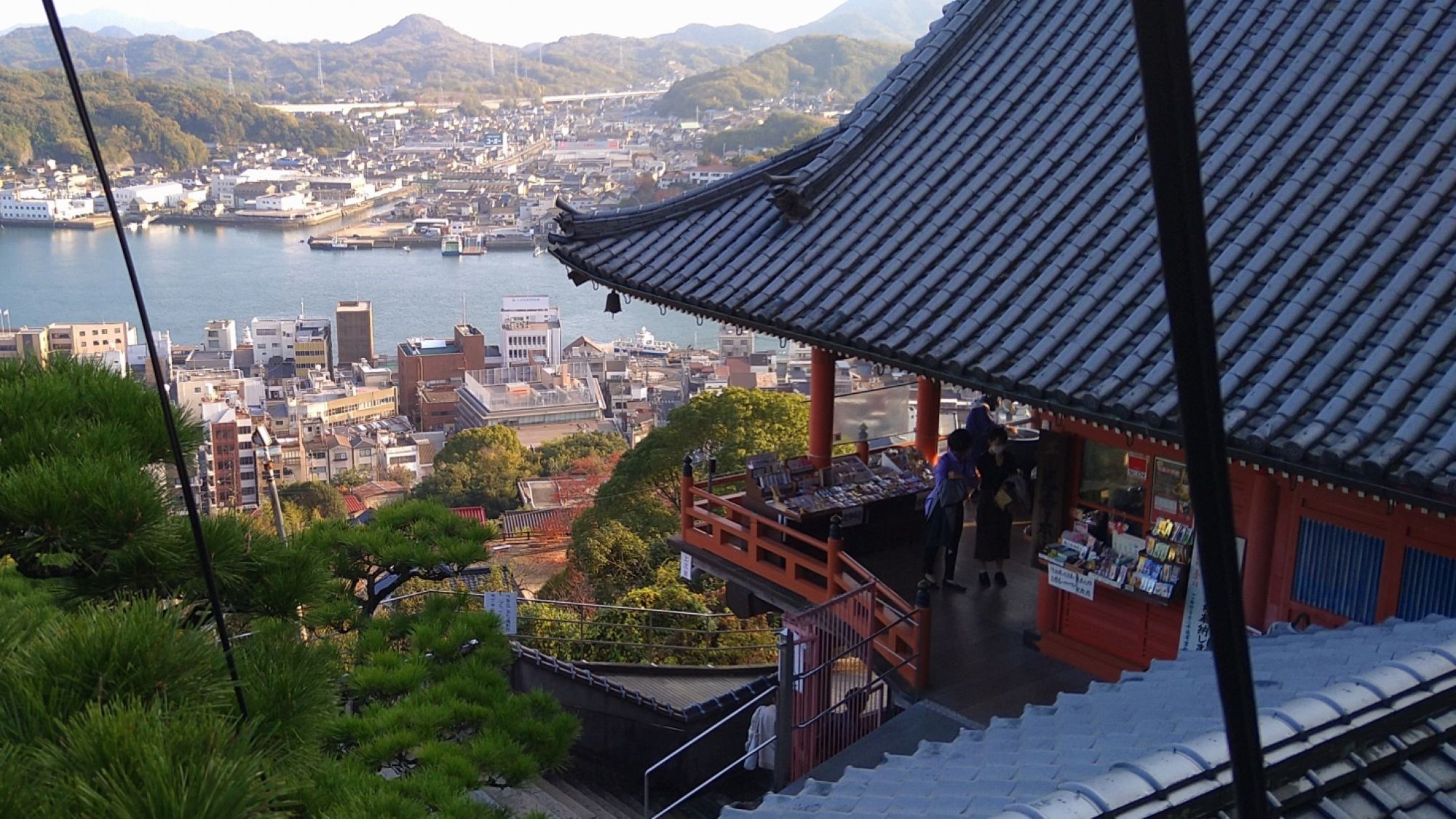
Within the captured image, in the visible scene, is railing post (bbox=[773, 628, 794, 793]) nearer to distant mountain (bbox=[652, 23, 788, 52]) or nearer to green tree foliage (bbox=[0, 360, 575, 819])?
green tree foliage (bbox=[0, 360, 575, 819])

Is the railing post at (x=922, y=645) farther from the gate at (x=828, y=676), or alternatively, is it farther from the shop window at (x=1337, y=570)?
the shop window at (x=1337, y=570)

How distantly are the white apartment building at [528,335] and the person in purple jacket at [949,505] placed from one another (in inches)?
1773

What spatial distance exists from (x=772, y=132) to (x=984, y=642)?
7459cm

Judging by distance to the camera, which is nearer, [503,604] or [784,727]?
[784,727]

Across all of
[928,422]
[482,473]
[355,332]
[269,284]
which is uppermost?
[928,422]

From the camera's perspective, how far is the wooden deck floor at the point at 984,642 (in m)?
5.23

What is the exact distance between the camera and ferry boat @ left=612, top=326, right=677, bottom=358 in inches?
2247

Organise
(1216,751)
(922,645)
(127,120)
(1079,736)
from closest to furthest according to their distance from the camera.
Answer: (1216,751)
(1079,736)
(922,645)
(127,120)

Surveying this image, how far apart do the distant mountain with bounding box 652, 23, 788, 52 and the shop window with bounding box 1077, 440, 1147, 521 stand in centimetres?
16054

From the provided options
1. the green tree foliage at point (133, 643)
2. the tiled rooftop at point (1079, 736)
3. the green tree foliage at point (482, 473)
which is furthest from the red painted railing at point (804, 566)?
the green tree foliage at point (482, 473)

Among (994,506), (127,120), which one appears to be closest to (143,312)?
(994,506)

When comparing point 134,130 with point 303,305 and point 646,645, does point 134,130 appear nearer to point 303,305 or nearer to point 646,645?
point 303,305

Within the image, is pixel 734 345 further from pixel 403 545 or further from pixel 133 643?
pixel 133 643

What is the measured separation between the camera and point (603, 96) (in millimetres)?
123625
